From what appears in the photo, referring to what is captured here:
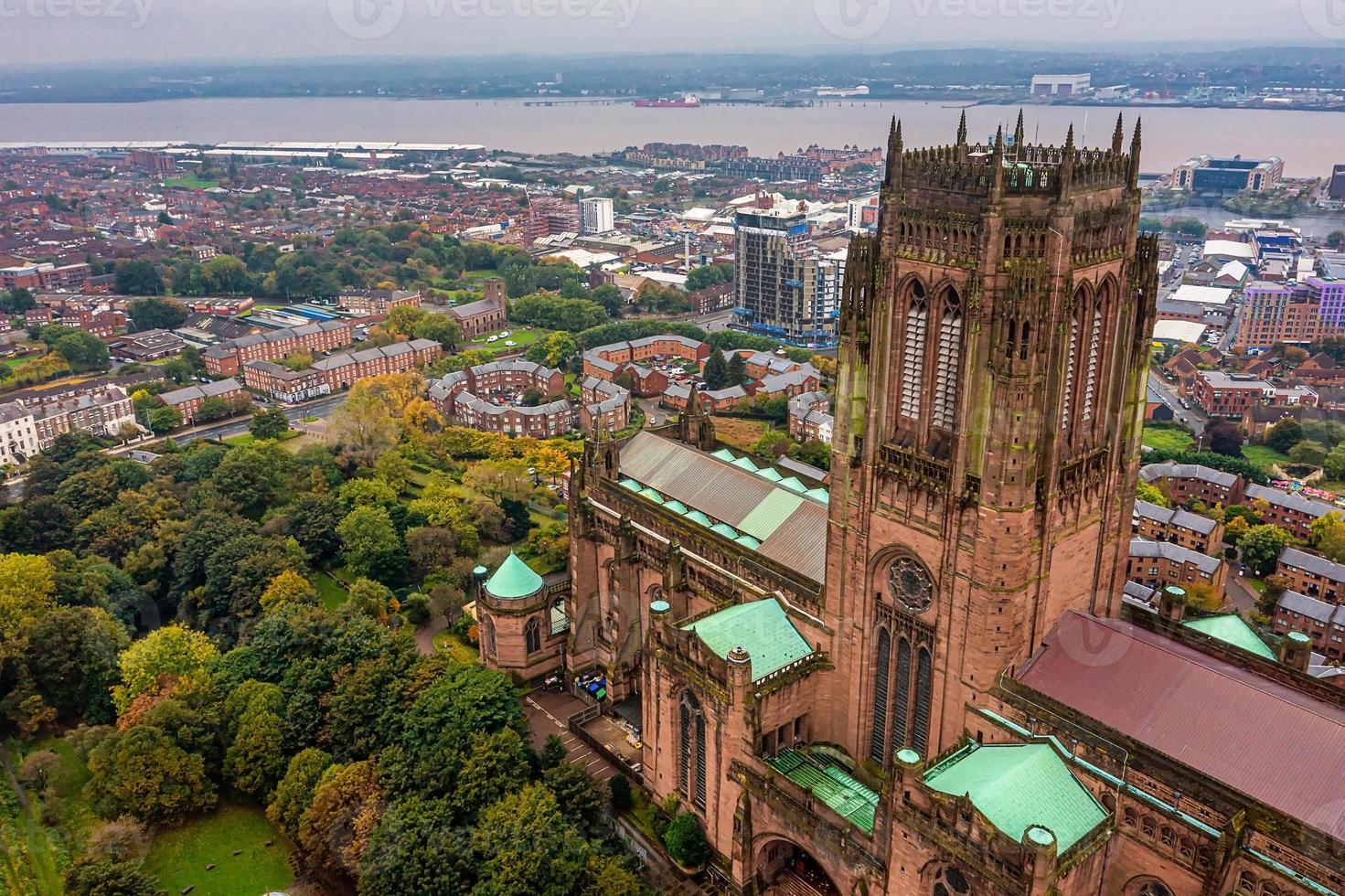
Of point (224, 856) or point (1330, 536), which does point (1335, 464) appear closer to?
point (1330, 536)

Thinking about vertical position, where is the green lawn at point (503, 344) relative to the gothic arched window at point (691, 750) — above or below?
below

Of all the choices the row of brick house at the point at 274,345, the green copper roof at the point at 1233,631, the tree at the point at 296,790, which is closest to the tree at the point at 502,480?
the tree at the point at 296,790

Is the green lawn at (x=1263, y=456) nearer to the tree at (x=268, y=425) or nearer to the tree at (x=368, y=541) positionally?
the tree at (x=368, y=541)

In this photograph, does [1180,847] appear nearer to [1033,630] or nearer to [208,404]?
[1033,630]

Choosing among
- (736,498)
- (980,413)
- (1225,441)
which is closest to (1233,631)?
(980,413)

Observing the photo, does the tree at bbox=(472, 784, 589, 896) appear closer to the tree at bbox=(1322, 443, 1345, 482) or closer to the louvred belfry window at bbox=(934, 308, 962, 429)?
the louvred belfry window at bbox=(934, 308, 962, 429)

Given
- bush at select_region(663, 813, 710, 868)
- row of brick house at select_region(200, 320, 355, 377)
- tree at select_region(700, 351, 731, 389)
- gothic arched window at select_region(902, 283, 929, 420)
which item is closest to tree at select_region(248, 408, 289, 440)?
row of brick house at select_region(200, 320, 355, 377)
